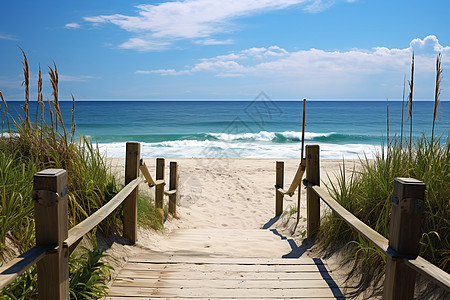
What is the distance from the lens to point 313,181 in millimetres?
4691

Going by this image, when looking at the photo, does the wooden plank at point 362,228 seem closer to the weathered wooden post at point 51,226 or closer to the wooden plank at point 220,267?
the wooden plank at point 220,267

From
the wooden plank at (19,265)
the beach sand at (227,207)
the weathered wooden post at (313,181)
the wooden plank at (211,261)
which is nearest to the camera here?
the wooden plank at (19,265)

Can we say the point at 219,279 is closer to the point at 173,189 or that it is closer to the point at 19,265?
the point at 19,265

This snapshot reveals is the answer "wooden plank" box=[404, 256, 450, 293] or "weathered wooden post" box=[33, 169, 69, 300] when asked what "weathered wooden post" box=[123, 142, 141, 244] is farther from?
"wooden plank" box=[404, 256, 450, 293]

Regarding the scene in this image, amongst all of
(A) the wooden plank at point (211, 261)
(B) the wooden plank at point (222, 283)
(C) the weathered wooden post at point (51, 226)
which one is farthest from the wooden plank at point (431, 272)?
(C) the weathered wooden post at point (51, 226)

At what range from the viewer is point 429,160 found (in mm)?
3332

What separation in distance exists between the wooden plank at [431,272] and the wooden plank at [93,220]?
2065 millimetres

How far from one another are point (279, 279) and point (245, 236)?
88.1 inches

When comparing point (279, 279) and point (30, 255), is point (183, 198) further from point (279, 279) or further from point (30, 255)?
point (30, 255)

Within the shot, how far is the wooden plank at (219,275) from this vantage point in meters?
3.51

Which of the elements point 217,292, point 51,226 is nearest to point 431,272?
point 217,292

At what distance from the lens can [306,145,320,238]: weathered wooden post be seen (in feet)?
15.3

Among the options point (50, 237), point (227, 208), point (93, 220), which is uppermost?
point (50, 237)

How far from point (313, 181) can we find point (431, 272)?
2712mm
